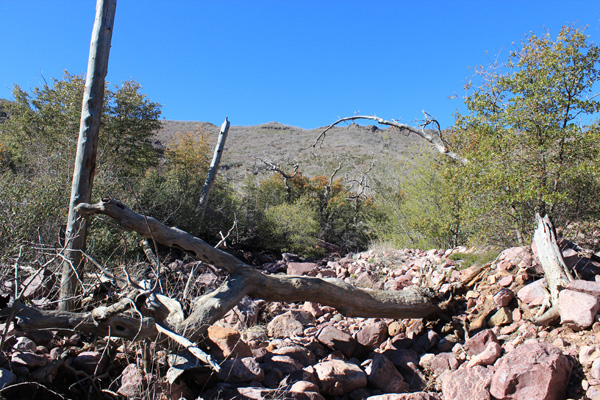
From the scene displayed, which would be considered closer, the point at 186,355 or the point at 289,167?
the point at 186,355

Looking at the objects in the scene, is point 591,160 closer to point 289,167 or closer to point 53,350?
point 53,350

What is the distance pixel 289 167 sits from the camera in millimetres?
27891

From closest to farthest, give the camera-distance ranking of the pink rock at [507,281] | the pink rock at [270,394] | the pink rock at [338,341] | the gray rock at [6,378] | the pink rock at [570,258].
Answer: the gray rock at [6,378] < the pink rock at [270,394] < the pink rock at [570,258] < the pink rock at [338,341] < the pink rock at [507,281]

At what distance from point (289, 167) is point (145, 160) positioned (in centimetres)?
1143

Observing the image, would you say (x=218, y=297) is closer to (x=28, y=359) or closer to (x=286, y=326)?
(x=28, y=359)

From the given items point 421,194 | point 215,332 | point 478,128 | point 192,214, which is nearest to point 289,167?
point 192,214

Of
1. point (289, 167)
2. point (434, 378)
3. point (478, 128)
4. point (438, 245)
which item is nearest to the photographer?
point (434, 378)

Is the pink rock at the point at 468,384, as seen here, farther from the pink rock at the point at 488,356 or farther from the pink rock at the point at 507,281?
the pink rock at the point at 507,281

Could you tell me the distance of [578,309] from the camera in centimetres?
412

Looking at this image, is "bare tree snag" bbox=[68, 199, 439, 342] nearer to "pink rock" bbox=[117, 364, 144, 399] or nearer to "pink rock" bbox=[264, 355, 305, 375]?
"pink rock" bbox=[117, 364, 144, 399]

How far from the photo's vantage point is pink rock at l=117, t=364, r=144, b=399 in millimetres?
3449

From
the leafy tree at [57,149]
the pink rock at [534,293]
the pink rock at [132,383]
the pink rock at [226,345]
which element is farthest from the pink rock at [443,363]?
the leafy tree at [57,149]

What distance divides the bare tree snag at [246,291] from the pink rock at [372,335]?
269 mm

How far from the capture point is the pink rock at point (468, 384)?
11.9 ft
